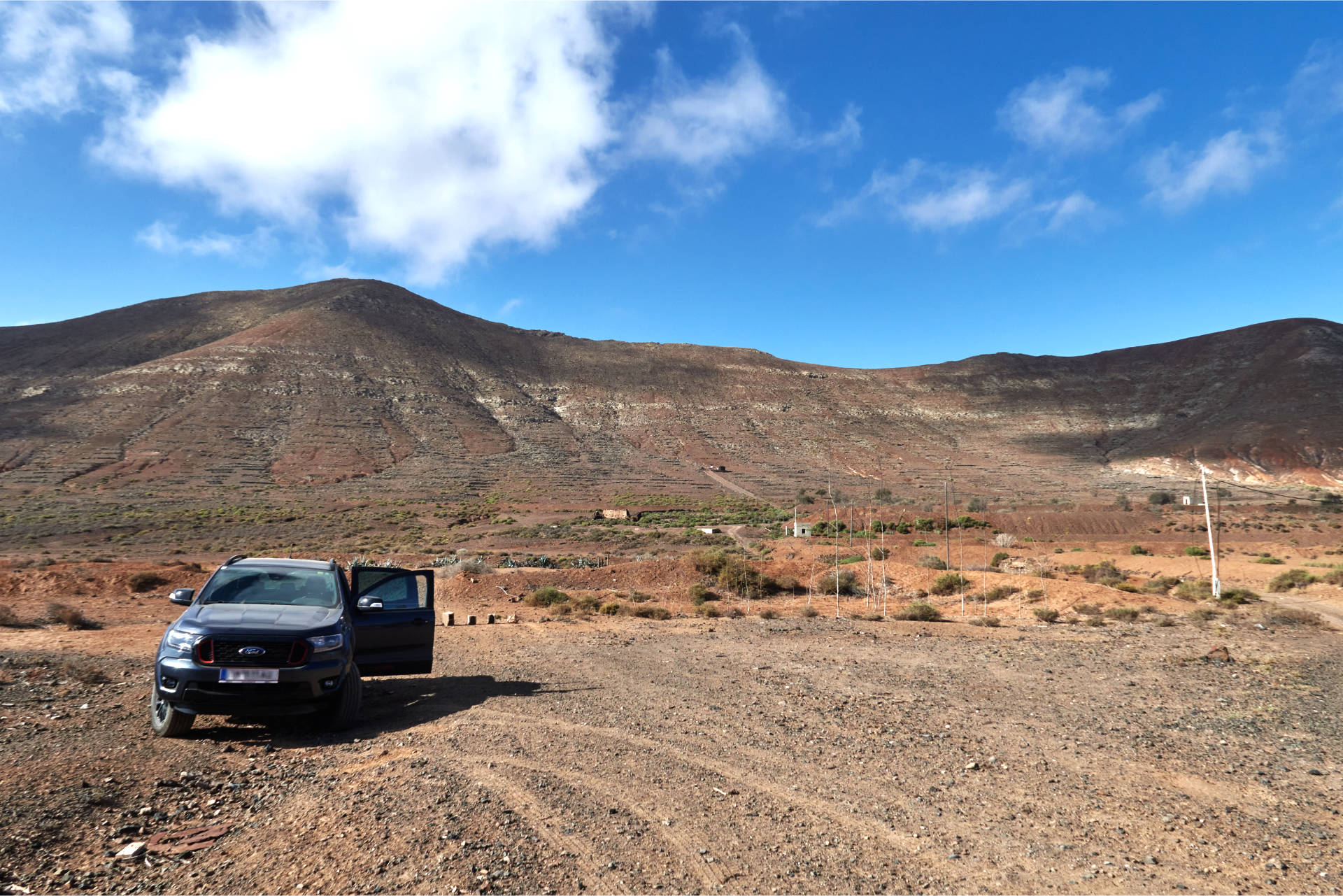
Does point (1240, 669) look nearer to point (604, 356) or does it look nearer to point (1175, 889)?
point (1175, 889)

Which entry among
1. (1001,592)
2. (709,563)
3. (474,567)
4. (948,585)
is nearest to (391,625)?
(709,563)

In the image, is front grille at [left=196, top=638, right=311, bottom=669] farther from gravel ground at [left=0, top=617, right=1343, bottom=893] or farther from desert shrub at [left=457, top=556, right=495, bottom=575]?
desert shrub at [left=457, top=556, right=495, bottom=575]

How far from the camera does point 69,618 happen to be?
15.3 m

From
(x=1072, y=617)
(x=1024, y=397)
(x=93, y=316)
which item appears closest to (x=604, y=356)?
(x=1024, y=397)

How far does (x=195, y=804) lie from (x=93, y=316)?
5492 inches

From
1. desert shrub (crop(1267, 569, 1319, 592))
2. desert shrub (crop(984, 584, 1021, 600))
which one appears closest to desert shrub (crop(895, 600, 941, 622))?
desert shrub (crop(984, 584, 1021, 600))

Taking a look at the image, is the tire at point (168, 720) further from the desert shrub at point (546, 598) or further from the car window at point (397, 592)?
the desert shrub at point (546, 598)

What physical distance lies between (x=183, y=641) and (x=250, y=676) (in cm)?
69

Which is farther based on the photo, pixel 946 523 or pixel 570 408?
pixel 570 408

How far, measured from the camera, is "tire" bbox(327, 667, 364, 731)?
22.9ft

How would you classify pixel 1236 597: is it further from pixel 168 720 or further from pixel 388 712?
pixel 168 720

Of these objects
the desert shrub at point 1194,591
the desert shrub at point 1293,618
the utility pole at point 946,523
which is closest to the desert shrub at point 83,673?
the desert shrub at point 1293,618

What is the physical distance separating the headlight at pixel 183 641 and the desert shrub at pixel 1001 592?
68.3 ft

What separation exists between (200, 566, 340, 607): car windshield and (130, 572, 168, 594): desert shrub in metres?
18.0
